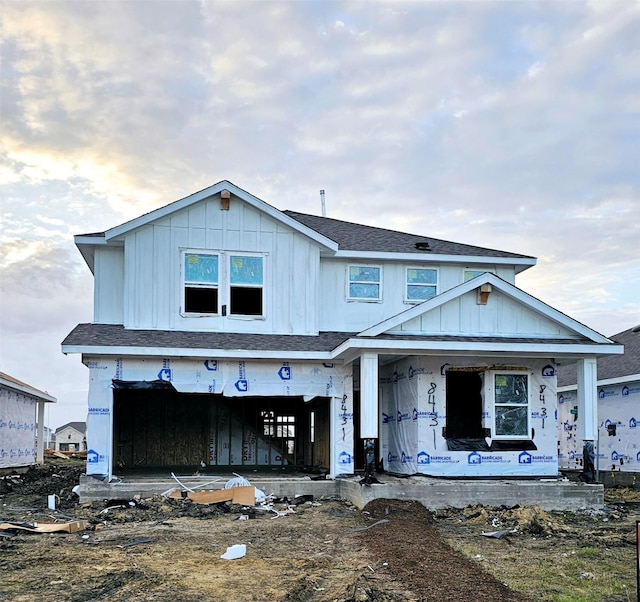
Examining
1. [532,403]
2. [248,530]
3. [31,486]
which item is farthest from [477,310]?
[31,486]

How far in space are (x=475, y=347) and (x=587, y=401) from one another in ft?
9.79

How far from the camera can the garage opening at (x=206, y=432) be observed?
21625mm

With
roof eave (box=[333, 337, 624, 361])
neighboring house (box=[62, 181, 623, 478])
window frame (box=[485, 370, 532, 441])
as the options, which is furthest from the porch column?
window frame (box=[485, 370, 532, 441])

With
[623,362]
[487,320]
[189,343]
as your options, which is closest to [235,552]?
[189,343]

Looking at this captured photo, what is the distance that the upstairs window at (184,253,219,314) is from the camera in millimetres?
18141

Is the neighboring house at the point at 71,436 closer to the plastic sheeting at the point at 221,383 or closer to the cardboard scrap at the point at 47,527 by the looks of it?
the plastic sheeting at the point at 221,383

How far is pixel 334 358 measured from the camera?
56.1 ft

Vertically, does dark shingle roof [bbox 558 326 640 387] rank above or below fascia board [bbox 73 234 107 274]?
below

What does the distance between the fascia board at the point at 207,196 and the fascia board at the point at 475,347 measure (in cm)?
333

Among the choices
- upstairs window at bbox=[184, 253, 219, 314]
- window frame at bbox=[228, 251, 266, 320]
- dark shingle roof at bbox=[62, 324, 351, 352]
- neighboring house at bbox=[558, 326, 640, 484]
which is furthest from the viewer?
neighboring house at bbox=[558, 326, 640, 484]

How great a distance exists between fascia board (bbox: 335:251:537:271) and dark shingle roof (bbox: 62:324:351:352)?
7.47 feet

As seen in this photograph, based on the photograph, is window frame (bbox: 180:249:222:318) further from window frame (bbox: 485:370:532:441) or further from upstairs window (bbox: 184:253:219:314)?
window frame (bbox: 485:370:532:441)

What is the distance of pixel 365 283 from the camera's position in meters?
19.6

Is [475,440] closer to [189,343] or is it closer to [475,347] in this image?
[475,347]
